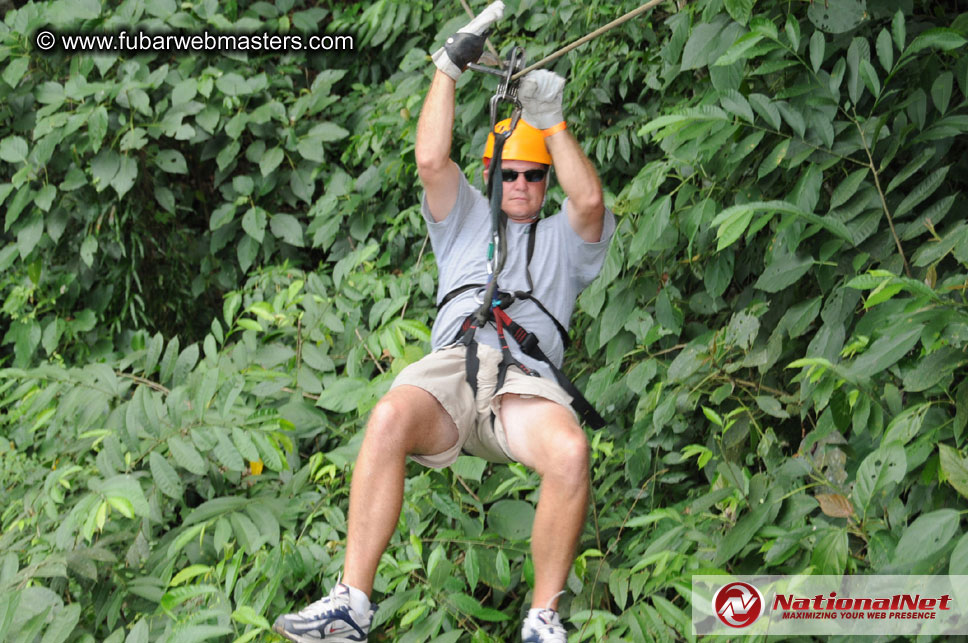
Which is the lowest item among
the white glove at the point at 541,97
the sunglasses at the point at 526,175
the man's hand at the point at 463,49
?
the sunglasses at the point at 526,175

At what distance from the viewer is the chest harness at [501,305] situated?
112 inches

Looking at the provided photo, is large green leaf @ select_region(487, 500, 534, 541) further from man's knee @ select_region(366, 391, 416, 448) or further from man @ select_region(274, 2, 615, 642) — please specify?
man's knee @ select_region(366, 391, 416, 448)

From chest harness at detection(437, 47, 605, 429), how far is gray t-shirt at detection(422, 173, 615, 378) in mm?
35

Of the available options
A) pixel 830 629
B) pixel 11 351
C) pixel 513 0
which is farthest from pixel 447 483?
pixel 11 351

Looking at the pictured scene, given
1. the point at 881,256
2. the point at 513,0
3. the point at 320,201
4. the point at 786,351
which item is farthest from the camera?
the point at 320,201

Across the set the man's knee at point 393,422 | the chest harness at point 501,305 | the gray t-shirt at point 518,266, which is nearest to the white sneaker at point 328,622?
the man's knee at point 393,422

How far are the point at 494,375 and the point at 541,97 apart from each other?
2.76 feet

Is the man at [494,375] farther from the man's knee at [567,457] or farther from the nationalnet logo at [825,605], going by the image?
the nationalnet logo at [825,605]

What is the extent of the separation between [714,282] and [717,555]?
1071mm

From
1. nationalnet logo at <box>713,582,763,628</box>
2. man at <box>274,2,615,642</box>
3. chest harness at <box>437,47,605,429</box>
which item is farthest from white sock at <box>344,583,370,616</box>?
nationalnet logo at <box>713,582,763,628</box>

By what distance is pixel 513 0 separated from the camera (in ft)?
15.0

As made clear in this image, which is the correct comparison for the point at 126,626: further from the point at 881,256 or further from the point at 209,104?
the point at 209,104

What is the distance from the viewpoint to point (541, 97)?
288 cm

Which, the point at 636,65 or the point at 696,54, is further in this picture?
the point at 636,65
